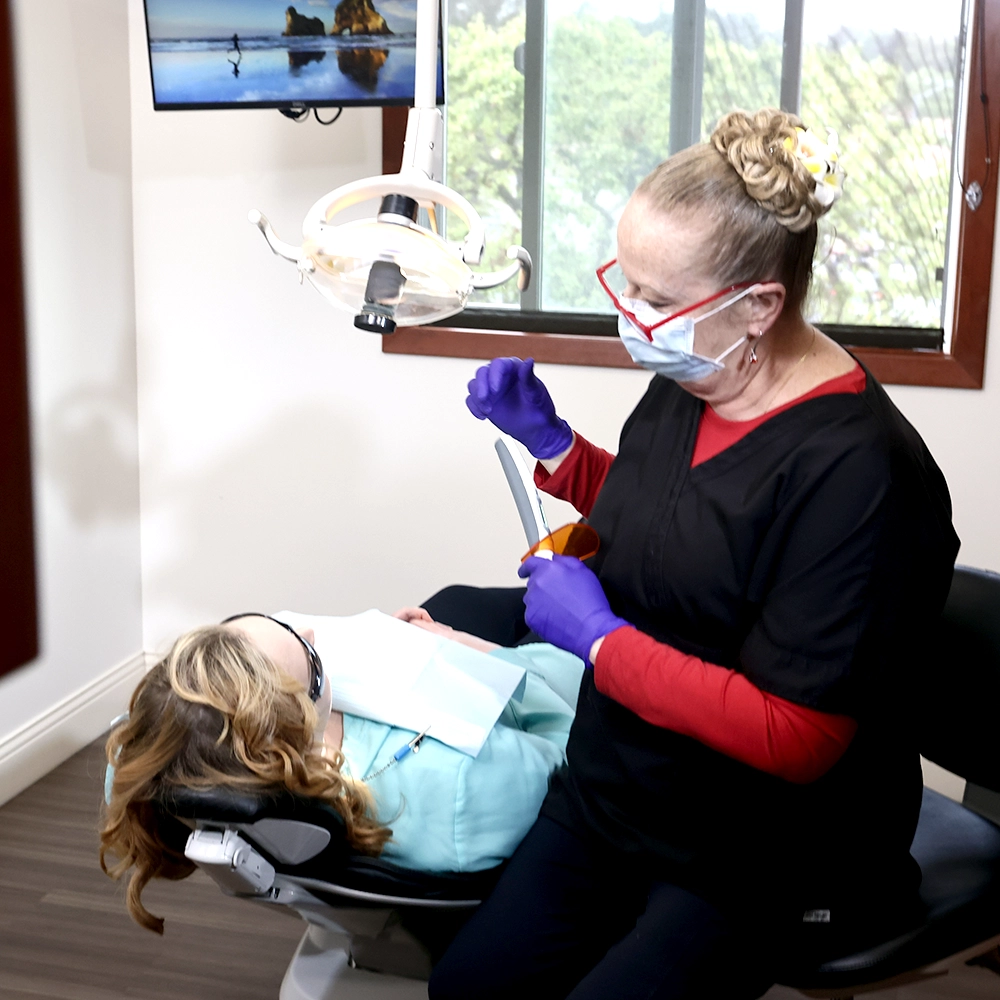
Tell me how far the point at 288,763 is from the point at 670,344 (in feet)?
2.03

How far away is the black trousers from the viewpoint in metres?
1.20

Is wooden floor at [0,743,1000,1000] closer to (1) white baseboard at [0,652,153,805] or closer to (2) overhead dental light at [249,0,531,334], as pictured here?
(1) white baseboard at [0,652,153,805]

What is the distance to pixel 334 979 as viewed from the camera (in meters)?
1.51

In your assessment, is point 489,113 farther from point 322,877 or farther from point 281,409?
point 322,877

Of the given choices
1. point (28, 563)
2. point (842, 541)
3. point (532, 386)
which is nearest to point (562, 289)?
point (532, 386)

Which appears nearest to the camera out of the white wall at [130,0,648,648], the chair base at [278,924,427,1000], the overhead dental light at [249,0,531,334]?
the overhead dental light at [249,0,531,334]

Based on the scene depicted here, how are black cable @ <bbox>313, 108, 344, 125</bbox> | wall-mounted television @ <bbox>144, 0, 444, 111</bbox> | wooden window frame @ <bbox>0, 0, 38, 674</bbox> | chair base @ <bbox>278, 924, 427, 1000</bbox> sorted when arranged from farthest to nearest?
black cable @ <bbox>313, 108, 344, 125</bbox> → wooden window frame @ <bbox>0, 0, 38, 674</bbox> → wall-mounted television @ <bbox>144, 0, 444, 111</bbox> → chair base @ <bbox>278, 924, 427, 1000</bbox>

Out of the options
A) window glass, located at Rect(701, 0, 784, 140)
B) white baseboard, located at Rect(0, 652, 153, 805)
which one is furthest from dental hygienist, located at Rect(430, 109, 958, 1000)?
white baseboard, located at Rect(0, 652, 153, 805)

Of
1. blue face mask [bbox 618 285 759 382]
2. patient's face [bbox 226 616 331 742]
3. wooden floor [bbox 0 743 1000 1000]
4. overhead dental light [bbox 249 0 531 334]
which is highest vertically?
overhead dental light [bbox 249 0 531 334]

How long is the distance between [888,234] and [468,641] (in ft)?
Result: 4.36

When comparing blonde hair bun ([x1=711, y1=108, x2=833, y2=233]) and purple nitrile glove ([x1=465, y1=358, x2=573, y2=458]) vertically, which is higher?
blonde hair bun ([x1=711, y1=108, x2=833, y2=233])

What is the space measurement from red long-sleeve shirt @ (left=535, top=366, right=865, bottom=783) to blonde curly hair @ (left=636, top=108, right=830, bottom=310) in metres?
0.15

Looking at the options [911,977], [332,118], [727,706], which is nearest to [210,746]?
[727,706]

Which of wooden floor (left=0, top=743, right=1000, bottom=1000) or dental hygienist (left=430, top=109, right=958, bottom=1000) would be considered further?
wooden floor (left=0, top=743, right=1000, bottom=1000)
